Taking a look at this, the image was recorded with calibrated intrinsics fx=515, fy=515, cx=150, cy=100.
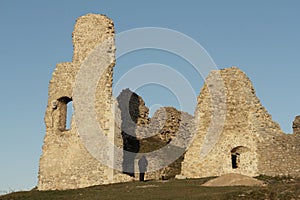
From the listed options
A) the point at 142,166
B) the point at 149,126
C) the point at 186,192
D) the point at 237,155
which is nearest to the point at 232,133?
the point at 237,155

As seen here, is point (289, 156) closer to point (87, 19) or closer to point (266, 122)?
point (266, 122)

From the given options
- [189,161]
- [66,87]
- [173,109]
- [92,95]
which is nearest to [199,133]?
[189,161]

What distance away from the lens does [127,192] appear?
1989 centimetres

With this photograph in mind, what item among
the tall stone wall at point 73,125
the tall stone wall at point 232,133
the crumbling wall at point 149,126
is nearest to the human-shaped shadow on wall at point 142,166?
the crumbling wall at point 149,126

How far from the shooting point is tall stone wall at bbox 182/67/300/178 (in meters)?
25.0

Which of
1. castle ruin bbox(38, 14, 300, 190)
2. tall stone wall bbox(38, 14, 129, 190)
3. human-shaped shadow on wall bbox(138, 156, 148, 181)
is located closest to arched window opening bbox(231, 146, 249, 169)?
castle ruin bbox(38, 14, 300, 190)

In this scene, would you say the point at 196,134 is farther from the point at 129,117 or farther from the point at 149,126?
the point at 149,126

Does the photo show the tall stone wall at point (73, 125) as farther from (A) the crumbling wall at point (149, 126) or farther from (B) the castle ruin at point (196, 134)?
(A) the crumbling wall at point (149, 126)

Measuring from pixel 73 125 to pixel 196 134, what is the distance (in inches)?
254

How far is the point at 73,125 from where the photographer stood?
26969 millimetres

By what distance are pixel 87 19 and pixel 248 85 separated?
925 centimetres

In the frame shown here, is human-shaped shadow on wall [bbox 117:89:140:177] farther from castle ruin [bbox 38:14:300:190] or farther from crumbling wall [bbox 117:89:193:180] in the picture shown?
castle ruin [bbox 38:14:300:190]

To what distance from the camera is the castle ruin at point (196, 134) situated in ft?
82.4

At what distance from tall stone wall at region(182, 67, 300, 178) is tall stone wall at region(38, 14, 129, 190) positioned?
4.61 metres
